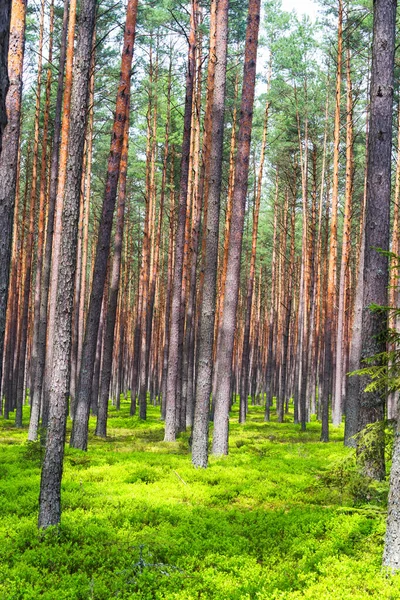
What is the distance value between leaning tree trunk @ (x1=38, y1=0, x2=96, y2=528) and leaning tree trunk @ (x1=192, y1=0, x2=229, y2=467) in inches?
180

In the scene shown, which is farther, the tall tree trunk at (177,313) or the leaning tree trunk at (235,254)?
the tall tree trunk at (177,313)

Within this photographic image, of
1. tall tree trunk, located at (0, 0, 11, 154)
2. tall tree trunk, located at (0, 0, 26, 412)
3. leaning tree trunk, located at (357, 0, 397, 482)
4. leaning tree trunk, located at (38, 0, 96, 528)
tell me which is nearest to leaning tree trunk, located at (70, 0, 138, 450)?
tall tree trunk, located at (0, 0, 26, 412)

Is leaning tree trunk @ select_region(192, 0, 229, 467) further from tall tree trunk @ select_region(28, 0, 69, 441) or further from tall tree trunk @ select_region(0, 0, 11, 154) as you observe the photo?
tall tree trunk @ select_region(0, 0, 11, 154)

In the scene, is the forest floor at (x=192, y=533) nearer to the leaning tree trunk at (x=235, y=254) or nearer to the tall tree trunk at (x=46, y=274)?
the leaning tree trunk at (x=235, y=254)

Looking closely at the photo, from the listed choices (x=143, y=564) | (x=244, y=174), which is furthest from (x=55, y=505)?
(x=244, y=174)

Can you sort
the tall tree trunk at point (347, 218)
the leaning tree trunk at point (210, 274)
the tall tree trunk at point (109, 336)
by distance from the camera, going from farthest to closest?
the tall tree trunk at point (347, 218) → the tall tree trunk at point (109, 336) → the leaning tree trunk at point (210, 274)

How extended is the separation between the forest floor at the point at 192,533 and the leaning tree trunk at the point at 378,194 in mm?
923

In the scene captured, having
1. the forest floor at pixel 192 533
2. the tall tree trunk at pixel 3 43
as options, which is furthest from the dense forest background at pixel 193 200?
the forest floor at pixel 192 533

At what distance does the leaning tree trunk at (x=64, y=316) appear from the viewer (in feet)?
20.4

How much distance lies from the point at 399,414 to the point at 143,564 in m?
3.14

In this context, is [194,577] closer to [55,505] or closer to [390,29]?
[55,505]

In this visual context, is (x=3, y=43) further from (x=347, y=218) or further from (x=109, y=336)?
(x=347, y=218)

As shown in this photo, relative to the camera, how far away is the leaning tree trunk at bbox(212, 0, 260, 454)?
1201 centimetres

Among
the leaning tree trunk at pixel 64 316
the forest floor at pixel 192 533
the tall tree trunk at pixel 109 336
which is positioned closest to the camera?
the forest floor at pixel 192 533
